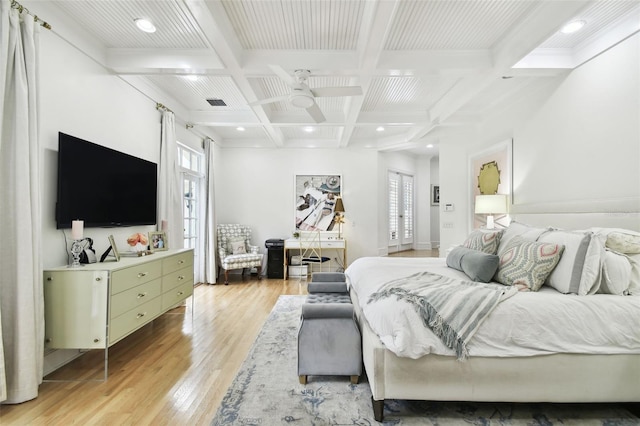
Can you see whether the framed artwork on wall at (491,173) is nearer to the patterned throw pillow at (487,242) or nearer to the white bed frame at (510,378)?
the patterned throw pillow at (487,242)

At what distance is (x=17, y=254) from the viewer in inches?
75.5

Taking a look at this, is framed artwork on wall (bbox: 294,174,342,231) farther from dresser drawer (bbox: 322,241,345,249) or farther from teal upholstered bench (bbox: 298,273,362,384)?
teal upholstered bench (bbox: 298,273,362,384)

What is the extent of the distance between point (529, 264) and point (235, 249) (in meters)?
4.80

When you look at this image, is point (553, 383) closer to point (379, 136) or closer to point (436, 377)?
point (436, 377)

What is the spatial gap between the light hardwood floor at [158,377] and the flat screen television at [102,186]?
3.89 feet

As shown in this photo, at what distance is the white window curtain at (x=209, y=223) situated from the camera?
531 centimetres

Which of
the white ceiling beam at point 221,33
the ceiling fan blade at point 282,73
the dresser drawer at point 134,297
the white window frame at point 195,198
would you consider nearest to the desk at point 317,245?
the white window frame at point 195,198

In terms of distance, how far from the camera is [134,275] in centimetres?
249

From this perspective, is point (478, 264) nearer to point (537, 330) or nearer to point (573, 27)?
point (537, 330)

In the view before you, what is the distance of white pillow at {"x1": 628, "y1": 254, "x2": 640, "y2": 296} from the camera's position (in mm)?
1869

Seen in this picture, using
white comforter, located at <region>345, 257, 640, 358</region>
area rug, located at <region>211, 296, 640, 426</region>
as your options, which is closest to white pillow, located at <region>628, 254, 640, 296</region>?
white comforter, located at <region>345, 257, 640, 358</region>

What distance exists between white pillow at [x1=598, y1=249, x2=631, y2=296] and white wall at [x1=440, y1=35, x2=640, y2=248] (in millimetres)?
555

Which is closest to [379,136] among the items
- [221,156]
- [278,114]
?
[278,114]

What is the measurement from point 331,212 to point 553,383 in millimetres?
4941
